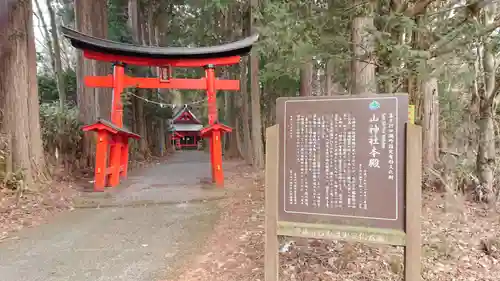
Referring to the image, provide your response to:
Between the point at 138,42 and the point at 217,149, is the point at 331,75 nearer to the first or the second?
the point at 217,149

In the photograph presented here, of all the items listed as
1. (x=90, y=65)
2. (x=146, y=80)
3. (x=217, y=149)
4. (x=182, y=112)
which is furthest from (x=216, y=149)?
(x=182, y=112)

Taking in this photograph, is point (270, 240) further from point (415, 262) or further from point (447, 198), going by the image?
point (447, 198)

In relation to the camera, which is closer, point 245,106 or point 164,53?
point 164,53

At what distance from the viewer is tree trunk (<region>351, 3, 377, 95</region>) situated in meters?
4.68

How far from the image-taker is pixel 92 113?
13.0 m

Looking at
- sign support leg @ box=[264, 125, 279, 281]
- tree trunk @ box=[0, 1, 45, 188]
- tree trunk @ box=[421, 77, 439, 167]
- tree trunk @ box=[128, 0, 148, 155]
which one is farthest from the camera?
tree trunk @ box=[128, 0, 148, 155]

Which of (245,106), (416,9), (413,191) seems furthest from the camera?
(245,106)

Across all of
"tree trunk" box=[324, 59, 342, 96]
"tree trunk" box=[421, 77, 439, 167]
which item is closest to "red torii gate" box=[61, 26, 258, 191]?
"tree trunk" box=[324, 59, 342, 96]

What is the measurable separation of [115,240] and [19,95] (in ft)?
15.7

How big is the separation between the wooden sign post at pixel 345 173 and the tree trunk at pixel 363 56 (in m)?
1.74

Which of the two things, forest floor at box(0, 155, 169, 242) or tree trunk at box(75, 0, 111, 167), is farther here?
tree trunk at box(75, 0, 111, 167)

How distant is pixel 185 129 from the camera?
39219mm

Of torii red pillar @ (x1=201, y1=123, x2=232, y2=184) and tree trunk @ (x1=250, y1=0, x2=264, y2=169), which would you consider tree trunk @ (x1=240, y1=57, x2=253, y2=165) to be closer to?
tree trunk @ (x1=250, y1=0, x2=264, y2=169)

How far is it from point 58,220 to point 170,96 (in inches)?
867
